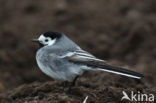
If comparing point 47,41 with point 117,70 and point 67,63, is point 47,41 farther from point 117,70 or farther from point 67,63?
point 117,70

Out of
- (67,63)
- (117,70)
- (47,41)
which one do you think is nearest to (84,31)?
(47,41)

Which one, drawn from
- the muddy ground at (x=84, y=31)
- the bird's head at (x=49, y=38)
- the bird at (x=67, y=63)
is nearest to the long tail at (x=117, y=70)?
the bird at (x=67, y=63)

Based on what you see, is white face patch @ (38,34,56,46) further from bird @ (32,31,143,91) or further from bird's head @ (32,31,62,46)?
bird @ (32,31,143,91)

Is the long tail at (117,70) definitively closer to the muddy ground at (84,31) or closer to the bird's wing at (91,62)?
the bird's wing at (91,62)

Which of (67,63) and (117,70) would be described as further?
(67,63)

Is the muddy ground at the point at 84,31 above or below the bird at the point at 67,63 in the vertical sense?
above

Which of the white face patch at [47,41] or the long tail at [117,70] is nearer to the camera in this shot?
the long tail at [117,70]

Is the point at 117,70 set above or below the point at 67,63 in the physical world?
below

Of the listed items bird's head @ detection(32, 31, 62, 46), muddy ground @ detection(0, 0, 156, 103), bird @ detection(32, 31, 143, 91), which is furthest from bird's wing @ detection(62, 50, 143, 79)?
muddy ground @ detection(0, 0, 156, 103)

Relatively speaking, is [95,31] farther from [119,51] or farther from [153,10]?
[153,10]
